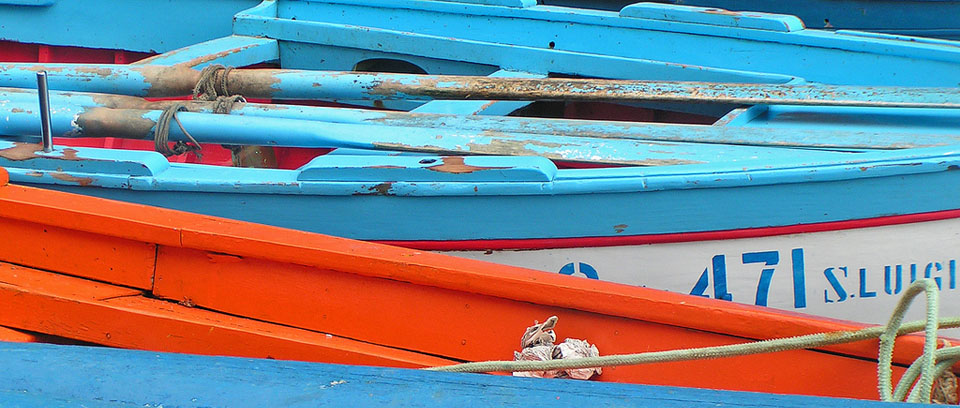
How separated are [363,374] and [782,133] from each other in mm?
1556

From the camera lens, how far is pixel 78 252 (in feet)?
6.71

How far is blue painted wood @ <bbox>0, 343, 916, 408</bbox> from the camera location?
1.21 metres

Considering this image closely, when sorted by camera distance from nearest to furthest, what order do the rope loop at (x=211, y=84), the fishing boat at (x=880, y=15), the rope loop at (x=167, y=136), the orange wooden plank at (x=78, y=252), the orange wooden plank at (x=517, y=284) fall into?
1. the orange wooden plank at (x=517, y=284)
2. the orange wooden plank at (x=78, y=252)
3. the rope loop at (x=167, y=136)
4. the rope loop at (x=211, y=84)
5. the fishing boat at (x=880, y=15)

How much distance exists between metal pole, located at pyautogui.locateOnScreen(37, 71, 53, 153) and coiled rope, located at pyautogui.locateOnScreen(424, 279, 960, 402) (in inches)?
53.6

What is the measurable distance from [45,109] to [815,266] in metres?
1.94

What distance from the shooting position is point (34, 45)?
4273mm

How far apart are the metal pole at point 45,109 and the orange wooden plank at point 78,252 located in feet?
1.24

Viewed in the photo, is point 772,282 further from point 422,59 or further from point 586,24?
point 422,59

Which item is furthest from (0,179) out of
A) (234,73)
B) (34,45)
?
(34,45)

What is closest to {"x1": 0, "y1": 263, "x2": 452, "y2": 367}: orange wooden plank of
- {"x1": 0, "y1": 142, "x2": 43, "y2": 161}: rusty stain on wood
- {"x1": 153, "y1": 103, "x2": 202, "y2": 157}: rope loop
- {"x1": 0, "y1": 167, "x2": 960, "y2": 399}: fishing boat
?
{"x1": 0, "y1": 167, "x2": 960, "y2": 399}: fishing boat

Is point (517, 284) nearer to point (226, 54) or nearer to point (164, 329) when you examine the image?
point (164, 329)

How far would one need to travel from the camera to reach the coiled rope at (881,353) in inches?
55.4

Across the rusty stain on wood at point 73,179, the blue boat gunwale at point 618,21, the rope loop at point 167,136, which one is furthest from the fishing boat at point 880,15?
the rusty stain on wood at point 73,179

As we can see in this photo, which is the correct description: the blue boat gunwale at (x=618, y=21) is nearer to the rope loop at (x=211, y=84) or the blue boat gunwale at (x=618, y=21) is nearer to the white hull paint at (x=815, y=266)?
the rope loop at (x=211, y=84)
